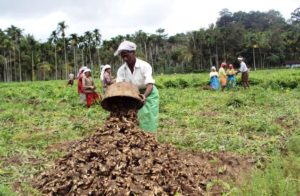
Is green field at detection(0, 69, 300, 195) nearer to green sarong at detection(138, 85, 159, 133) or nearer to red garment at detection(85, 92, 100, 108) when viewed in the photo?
red garment at detection(85, 92, 100, 108)

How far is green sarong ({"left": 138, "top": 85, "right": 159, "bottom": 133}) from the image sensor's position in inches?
221

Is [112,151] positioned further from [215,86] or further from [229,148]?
[215,86]

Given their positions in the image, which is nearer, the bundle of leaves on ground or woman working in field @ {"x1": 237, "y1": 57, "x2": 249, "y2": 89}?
the bundle of leaves on ground

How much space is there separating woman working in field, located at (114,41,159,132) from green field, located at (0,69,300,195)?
3.59ft

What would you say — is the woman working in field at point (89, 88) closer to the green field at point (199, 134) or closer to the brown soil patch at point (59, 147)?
the green field at point (199, 134)

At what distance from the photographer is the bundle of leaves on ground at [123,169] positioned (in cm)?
434

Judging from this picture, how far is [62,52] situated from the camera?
6103 centimetres

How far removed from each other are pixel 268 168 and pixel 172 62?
224 feet

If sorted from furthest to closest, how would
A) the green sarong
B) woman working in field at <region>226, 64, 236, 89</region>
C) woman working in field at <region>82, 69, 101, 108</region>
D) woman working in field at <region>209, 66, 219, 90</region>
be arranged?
woman working in field at <region>209, 66, 219, 90</region>, woman working in field at <region>226, 64, 236, 89</region>, woman working in field at <region>82, 69, 101, 108</region>, the green sarong

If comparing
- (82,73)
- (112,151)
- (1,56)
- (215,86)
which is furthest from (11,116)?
(1,56)

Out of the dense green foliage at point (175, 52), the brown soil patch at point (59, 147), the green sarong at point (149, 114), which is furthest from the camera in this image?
the dense green foliage at point (175, 52)

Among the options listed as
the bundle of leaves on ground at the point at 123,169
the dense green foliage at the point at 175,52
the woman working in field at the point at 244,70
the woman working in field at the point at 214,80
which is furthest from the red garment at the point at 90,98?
the dense green foliage at the point at 175,52

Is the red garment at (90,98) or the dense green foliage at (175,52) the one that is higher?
the dense green foliage at (175,52)

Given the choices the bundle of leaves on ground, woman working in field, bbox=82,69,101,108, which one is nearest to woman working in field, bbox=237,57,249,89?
woman working in field, bbox=82,69,101,108
